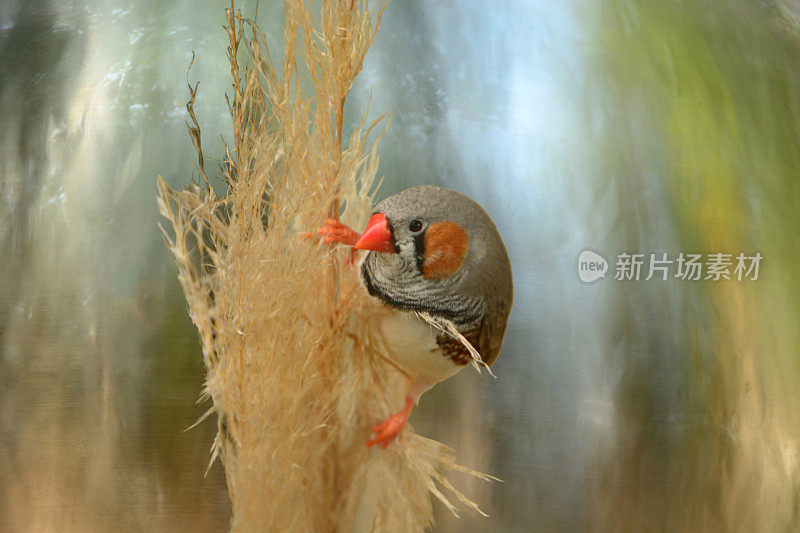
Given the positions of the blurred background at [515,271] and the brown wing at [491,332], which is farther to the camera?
the blurred background at [515,271]

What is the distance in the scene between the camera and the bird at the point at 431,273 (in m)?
0.49

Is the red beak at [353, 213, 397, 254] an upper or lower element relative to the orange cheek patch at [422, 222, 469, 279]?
upper

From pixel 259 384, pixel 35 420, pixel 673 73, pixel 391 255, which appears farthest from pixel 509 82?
pixel 35 420

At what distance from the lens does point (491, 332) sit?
529 mm

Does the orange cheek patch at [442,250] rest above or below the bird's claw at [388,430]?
above

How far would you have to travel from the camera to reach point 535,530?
73 centimetres

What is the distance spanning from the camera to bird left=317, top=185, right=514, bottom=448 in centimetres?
49

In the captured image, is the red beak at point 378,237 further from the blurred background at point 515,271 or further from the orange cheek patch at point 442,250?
the blurred background at point 515,271

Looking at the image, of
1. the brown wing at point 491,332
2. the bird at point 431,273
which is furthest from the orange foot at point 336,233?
the brown wing at point 491,332

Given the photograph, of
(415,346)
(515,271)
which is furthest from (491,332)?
(515,271)

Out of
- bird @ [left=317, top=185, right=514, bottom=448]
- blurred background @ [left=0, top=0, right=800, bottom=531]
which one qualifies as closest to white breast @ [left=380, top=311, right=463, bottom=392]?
bird @ [left=317, top=185, right=514, bottom=448]

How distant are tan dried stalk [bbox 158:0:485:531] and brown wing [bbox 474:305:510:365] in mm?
86

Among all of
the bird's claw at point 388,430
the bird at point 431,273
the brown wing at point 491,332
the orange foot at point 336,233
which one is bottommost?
the bird's claw at point 388,430

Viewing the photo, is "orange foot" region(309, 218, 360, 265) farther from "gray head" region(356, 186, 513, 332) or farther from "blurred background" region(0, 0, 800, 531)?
"blurred background" region(0, 0, 800, 531)
